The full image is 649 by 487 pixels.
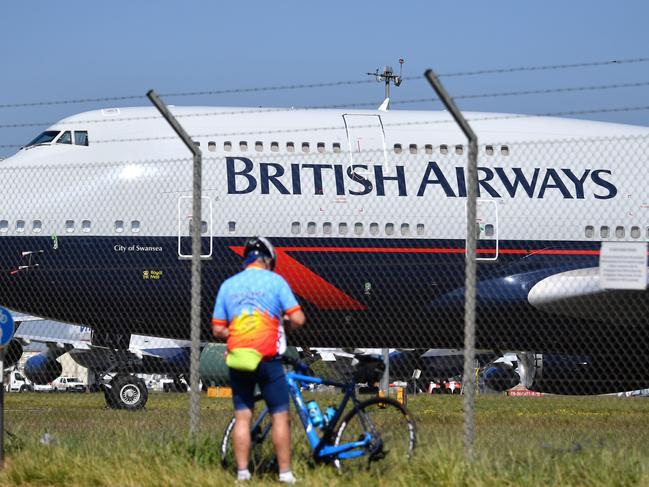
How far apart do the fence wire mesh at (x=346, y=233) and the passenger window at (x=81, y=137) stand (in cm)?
13

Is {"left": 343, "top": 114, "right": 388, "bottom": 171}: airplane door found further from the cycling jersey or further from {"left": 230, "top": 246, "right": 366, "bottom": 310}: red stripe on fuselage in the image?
the cycling jersey

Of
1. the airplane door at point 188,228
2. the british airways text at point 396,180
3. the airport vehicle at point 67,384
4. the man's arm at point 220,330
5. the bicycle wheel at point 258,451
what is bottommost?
the airport vehicle at point 67,384

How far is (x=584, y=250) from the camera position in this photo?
62.6 ft

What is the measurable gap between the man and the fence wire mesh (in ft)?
29.4

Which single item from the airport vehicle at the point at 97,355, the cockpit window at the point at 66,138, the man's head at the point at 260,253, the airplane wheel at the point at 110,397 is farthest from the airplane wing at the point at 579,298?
the airport vehicle at the point at 97,355

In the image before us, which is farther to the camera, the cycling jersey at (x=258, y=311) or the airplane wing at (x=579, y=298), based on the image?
the airplane wing at (x=579, y=298)

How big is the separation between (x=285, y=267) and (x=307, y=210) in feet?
3.13

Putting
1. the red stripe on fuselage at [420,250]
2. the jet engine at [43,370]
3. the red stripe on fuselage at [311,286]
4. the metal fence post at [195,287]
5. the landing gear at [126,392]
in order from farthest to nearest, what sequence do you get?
the jet engine at [43,370] → the landing gear at [126,392] → the red stripe on fuselage at [420,250] → the red stripe on fuselage at [311,286] → the metal fence post at [195,287]

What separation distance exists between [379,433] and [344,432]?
29 centimetres

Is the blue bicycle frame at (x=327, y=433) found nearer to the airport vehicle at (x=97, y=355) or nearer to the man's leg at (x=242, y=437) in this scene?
the man's leg at (x=242, y=437)

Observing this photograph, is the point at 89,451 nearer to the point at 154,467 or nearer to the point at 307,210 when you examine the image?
the point at 154,467

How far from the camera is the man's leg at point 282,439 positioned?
344 inches

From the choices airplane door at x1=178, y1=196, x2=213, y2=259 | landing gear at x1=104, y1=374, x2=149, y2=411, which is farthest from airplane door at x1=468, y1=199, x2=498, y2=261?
landing gear at x1=104, y1=374, x2=149, y2=411

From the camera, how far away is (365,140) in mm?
19078
